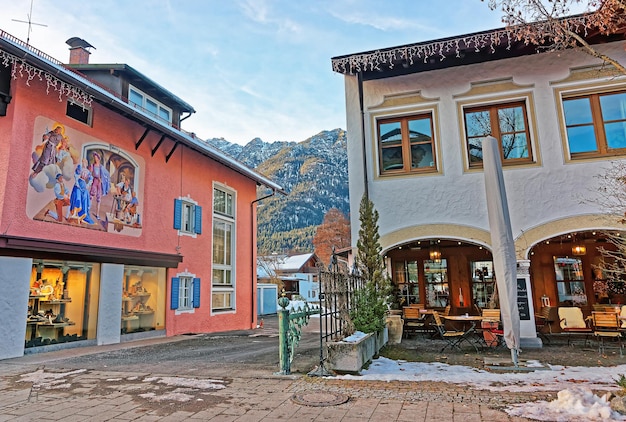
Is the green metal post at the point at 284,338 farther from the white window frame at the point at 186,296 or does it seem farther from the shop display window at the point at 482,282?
the white window frame at the point at 186,296

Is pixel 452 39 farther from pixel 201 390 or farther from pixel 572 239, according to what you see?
pixel 201 390

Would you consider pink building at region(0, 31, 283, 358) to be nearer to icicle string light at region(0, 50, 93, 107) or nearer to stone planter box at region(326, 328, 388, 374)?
icicle string light at region(0, 50, 93, 107)

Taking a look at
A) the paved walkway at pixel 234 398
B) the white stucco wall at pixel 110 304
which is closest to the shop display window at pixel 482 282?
the paved walkway at pixel 234 398

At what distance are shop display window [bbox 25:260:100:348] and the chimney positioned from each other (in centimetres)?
778

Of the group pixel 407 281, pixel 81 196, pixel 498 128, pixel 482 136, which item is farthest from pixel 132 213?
pixel 498 128

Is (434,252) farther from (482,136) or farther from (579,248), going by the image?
(579,248)

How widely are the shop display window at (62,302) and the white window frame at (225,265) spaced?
523 cm

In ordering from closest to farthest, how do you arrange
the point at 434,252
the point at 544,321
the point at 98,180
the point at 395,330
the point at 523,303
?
the point at 523,303 → the point at 395,330 → the point at 544,321 → the point at 98,180 → the point at 434,252

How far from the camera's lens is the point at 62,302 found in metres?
10.0

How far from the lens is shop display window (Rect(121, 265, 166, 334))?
11.7m

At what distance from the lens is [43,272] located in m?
9.52

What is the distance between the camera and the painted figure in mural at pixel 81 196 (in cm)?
1012

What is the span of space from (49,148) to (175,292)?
5.78 meters

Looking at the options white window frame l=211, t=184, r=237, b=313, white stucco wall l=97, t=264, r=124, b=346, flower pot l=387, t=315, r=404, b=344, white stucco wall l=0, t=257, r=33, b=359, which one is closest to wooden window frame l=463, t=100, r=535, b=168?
flower pot l=387, t=315, r=404, b=344
